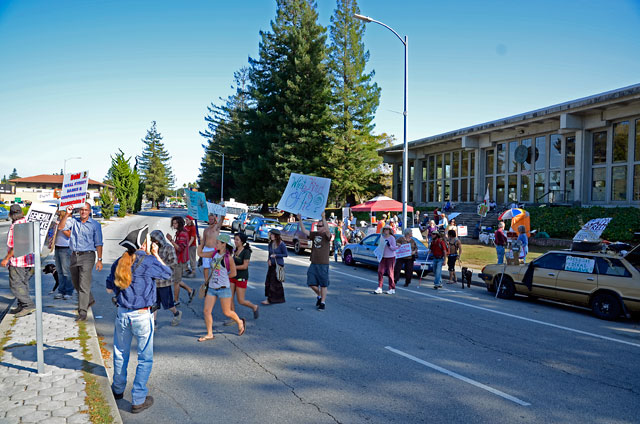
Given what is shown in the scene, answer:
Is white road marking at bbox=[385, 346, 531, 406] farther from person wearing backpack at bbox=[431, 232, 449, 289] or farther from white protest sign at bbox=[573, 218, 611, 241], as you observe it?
white protest sign at bbox=[573, 218, 611, 241]

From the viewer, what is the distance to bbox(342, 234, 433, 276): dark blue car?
47.9 ft

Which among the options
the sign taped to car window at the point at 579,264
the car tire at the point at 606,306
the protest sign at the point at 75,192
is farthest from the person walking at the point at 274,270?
the car tire at the point at 606,306

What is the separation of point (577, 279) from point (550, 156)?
67.8 ft

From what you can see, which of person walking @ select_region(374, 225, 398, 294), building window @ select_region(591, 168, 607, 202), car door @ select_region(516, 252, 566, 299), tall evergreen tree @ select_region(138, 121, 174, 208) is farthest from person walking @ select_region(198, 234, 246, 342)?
tall evergreen tree @ select_region(138, 121, 174, 208)

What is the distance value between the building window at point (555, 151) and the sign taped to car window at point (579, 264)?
1963 centimetres

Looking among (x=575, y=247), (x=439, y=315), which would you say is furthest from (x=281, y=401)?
(x=575, y=247)

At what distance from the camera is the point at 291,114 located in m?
39.1

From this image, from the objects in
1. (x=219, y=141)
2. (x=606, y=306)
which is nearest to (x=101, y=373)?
(x=606, y=306)

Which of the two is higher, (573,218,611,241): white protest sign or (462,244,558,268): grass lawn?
(573,218,611,241): white protest sign

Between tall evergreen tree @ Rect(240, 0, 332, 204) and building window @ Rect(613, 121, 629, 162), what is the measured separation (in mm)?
20977

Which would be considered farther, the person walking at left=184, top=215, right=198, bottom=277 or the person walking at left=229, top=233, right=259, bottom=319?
the person walking at left=184, top=215, right=198, bottom=277

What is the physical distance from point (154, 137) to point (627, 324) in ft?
367

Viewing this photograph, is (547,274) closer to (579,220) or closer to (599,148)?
(579,220)

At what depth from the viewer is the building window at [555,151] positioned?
27.6 m
